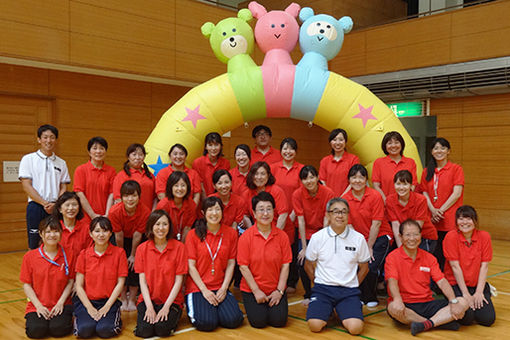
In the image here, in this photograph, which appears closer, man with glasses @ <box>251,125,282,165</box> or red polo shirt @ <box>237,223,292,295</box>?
red polo shirt @ <box>237,223,292,295</box>

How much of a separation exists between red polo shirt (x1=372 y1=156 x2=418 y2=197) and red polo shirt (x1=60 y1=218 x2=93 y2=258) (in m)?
2.63

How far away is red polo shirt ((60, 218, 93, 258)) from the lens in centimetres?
363

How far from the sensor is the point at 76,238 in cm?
368

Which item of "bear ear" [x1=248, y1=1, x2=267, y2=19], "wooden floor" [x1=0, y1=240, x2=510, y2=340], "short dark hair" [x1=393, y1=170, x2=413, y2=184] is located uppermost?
"bear ear" [x1=248, y1=1, x2=267, y2=19]

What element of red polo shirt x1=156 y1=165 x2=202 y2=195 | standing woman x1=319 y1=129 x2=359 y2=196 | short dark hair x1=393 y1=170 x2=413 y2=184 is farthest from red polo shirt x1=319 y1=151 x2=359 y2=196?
red polo shirt x1=156 y1=165 x2=202 y2=195

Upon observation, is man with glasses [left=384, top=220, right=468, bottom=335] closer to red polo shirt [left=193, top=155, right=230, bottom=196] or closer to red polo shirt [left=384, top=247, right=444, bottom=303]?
red polo shirt [left=384, top=247, right=444, bottom=303]

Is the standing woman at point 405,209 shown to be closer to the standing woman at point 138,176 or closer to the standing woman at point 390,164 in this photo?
the standing woman at point 390,164

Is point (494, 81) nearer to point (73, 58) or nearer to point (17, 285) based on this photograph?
point (73, 58)

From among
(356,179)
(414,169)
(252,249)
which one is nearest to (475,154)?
(414,169)

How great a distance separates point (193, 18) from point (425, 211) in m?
5.44

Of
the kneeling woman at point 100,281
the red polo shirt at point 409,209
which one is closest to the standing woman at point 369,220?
the red polo shirt at point 409,209

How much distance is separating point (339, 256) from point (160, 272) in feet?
4.51

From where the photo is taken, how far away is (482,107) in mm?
8305

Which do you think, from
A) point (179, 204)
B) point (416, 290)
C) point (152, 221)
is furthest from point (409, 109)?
point (152, 221)
